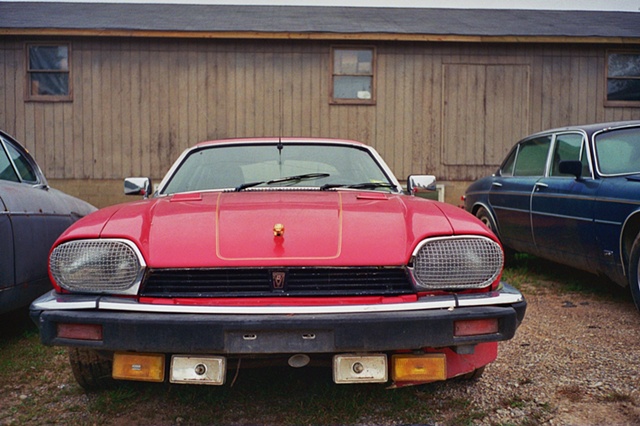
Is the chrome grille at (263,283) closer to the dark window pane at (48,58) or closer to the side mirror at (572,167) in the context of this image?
the side mirror at (572,167)

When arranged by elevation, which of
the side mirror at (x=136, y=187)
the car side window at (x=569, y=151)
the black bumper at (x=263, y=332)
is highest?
the car side window at (x=569, y=151)

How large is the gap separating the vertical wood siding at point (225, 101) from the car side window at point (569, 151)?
546 centimetres

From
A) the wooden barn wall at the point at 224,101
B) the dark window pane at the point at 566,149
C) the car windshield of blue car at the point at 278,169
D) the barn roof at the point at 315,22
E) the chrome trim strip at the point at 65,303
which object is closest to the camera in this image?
the chrome trim strip at the point at 65,303

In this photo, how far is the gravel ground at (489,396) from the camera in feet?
8.46

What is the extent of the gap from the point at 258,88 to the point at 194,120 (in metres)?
1.35

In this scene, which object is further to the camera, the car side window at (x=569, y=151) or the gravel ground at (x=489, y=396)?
the car side window at (x=569, y=151)

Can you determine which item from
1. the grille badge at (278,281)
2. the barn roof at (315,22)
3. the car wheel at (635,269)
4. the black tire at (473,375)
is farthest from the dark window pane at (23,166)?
the barn roof at (315,22)

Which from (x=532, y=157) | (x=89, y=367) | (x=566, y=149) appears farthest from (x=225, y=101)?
(x=89, y=367)

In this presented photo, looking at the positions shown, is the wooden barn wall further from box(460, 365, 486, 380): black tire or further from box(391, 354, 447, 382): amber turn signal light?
box(391, 354, 447, 382): amber turn signal light

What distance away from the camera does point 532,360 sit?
3406mm

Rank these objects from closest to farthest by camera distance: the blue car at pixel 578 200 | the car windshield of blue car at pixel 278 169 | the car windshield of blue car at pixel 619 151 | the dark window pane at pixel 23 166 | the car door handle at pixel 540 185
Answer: the car windshield of blue car at pixel 278 169
the dark window pane at pixel 23 166
the blue car at pixel 578 200
the car windshield of blue car at pixel 619 151
the car door handle at pixel 540 185

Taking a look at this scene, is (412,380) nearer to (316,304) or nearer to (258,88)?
(316,304)

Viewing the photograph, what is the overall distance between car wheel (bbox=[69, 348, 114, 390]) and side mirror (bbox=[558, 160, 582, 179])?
12.8ft

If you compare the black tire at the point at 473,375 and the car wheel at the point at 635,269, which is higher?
the car wheel at the point at 635,269
